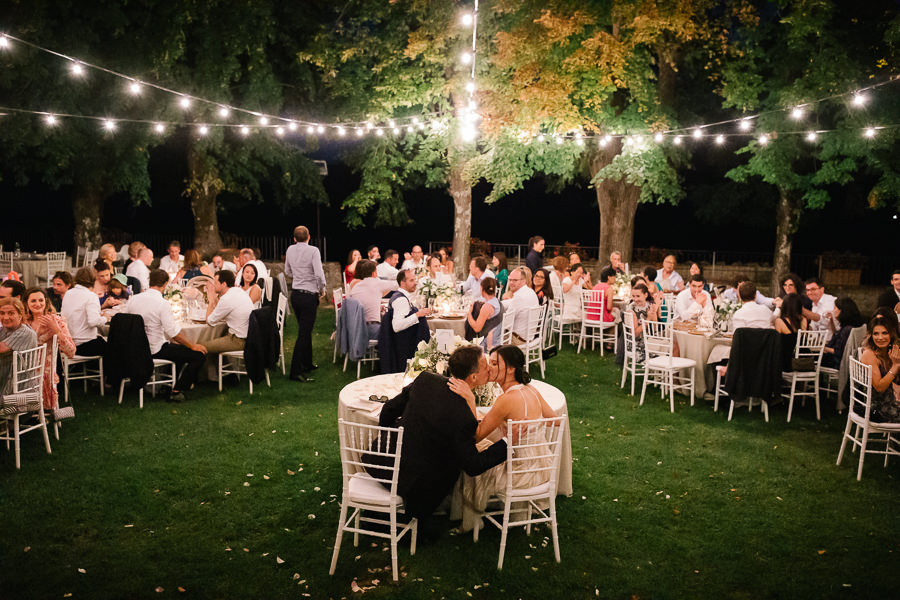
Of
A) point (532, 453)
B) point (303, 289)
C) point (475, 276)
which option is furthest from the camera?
point (475, 276)

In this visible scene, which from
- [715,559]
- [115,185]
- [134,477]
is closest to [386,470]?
[715,559]

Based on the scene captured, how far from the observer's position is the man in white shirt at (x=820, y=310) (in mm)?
7992

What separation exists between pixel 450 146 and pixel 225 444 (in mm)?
9720

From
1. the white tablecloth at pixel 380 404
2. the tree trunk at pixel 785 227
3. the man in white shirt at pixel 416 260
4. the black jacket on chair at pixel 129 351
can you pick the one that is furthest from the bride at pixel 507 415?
the tree trunk at pixel 785 227

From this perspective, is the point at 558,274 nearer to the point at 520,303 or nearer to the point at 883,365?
the point at 520,303

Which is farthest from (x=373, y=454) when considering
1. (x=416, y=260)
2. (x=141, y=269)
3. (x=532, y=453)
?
(x=416, y=260)

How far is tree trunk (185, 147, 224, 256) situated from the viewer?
47.2 ft

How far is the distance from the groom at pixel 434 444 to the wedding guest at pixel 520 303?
4160mm

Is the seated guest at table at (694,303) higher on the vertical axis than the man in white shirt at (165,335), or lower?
higher

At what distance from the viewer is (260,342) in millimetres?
7609

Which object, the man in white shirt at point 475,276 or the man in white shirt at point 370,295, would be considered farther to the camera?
the man in white shirt at point 475,276

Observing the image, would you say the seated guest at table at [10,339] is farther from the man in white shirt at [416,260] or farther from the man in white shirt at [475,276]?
the man in white shirt at [416,260]

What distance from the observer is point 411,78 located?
1419 cm

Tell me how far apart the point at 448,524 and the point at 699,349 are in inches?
164
